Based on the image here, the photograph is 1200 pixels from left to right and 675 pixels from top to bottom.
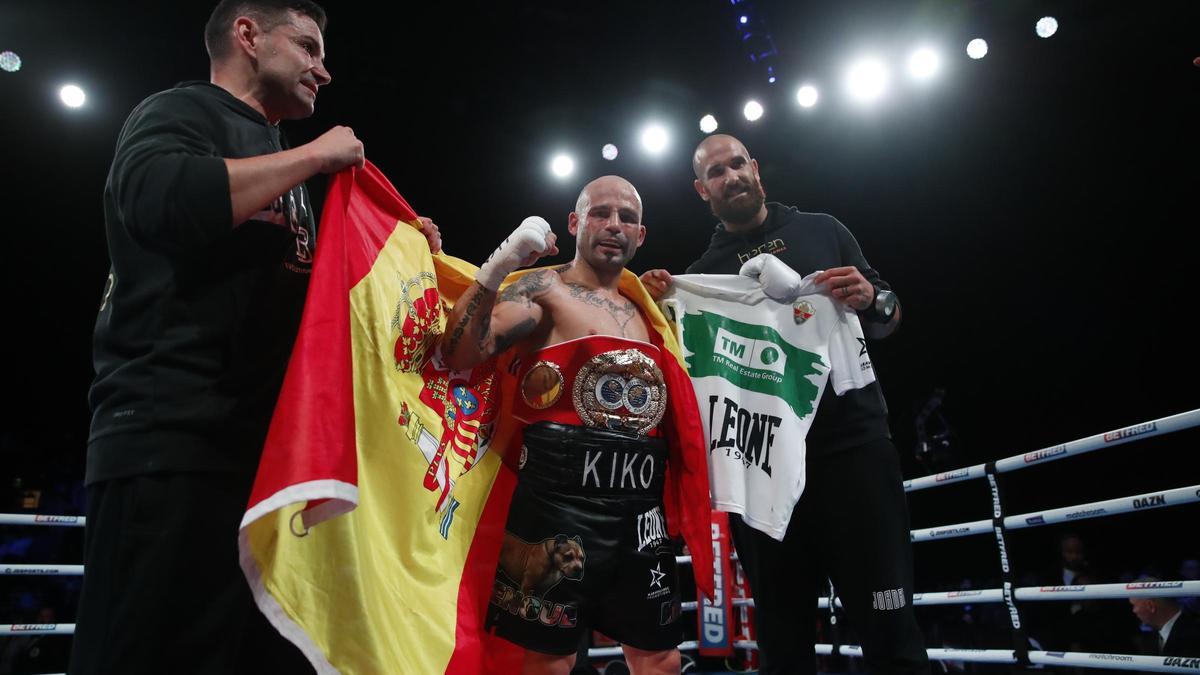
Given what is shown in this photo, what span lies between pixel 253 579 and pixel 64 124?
568 centimetres

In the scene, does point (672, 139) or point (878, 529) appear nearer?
point (878, 529)

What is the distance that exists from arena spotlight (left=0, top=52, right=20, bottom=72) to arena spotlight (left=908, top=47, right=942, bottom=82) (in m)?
6.41

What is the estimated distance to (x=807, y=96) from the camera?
644 centimetres

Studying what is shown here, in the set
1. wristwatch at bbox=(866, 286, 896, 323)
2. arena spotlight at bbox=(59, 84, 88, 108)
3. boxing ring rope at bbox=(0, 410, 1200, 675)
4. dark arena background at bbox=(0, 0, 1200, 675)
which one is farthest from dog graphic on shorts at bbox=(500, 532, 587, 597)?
arena spotlight at bbox=(59, 84, 88, 108)

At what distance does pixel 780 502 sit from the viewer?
2.31 m

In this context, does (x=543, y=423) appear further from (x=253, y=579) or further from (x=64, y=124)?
(x=64, y=124)

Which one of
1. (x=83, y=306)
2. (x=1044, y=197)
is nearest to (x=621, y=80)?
(x=1044, y=197)

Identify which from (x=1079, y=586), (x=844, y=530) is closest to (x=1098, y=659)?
(x=1079, y=586)

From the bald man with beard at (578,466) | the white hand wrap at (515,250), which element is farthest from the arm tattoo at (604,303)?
the white hand wrap at (515,250)

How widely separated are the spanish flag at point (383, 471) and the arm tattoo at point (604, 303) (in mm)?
144

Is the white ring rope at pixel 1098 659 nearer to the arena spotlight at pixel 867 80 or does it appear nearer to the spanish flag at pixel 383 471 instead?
the spanish flag at pixel 383 471

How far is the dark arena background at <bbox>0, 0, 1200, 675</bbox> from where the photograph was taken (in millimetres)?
5520

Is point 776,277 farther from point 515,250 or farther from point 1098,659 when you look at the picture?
point 1098,659

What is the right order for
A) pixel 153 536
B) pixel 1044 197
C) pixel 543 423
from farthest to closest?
pixel 1044 197 < pixel 543 423 < pixel 153 536
